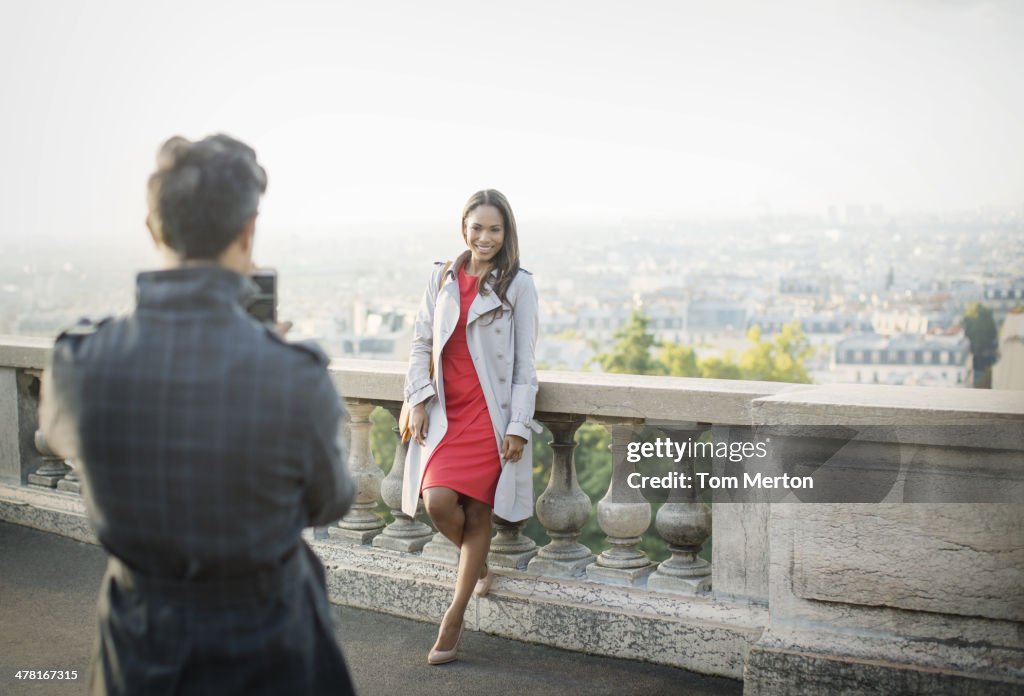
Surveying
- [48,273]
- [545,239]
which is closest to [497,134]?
[545,239]

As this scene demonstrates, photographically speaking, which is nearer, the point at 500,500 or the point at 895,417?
the point at 895,417

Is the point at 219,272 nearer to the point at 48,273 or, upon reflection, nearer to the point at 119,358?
the point at 119,358

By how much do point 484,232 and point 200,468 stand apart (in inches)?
103

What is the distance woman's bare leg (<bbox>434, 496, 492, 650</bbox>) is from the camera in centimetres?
427

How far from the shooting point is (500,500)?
4293 millimetres

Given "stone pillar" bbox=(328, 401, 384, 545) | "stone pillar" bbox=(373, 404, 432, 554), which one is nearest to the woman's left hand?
"stone pillar" bbox=(373, 404, 432, 554)

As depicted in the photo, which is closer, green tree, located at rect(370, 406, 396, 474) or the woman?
the woman

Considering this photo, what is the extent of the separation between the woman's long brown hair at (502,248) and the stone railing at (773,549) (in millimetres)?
442

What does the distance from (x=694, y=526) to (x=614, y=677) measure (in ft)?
2.10

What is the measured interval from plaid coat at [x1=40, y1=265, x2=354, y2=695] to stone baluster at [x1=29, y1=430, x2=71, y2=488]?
476cm

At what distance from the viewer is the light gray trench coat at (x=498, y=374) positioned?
14.1ft

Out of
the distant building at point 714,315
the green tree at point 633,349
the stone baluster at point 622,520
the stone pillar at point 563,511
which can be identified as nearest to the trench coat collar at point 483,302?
the stone pillar at point 563,511

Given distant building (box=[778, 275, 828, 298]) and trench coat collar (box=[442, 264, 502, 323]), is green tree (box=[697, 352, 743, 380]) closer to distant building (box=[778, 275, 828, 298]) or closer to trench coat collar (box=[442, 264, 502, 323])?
distant building (box=[778, 275, 828, 298])

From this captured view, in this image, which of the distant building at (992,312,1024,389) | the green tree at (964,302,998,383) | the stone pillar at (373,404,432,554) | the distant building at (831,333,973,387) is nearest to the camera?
the stone pillar at (373,404,432,554)
